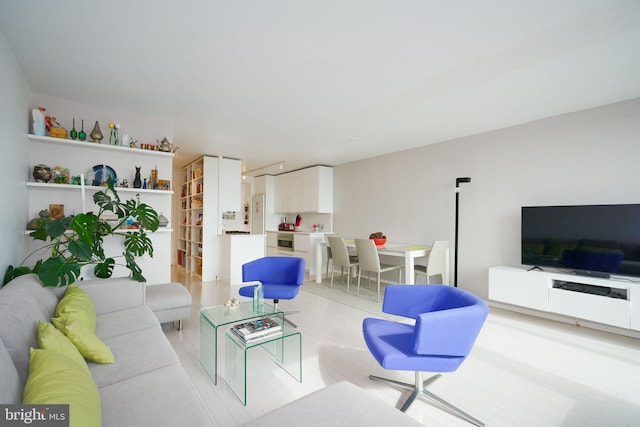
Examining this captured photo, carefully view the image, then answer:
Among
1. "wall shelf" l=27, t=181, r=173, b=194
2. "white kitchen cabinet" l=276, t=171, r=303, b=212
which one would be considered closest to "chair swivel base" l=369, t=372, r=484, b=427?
"wall shelf" l=27, t=181, r=173, b=194

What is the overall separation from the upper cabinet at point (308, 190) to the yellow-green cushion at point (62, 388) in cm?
569

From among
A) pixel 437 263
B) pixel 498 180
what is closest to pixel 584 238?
pixel 498 180

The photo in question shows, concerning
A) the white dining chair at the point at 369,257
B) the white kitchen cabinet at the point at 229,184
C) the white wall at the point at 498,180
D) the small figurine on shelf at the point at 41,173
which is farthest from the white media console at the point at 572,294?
the small figurine on shelf at the point at 41,173

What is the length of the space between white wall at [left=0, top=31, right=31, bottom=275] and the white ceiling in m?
0.18

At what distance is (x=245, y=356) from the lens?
6.19 feet

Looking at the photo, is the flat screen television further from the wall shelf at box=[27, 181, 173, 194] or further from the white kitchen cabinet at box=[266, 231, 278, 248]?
the white kitchen cabinet at box=[266, 231, 278, 248]

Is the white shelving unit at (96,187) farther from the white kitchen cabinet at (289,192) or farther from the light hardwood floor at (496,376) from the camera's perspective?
the white kitchen cabinet at (289,192)

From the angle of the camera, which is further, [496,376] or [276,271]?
[276,271]

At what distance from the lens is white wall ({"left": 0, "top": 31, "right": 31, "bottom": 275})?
2.19 m

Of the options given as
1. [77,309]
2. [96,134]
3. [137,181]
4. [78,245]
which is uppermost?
[96,134]

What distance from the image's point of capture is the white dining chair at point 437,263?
423 cm

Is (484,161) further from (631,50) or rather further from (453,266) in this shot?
(631,50)

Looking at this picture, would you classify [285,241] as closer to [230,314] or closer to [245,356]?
[230,314]

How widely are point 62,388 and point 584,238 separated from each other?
4482 millimetres
